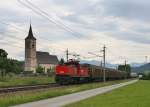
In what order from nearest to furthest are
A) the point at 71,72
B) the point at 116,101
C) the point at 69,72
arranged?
1. the point at 116,101
2. the point at 69,72
3. the point at 71,72

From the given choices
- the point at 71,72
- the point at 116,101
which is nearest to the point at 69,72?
the point at 71,72

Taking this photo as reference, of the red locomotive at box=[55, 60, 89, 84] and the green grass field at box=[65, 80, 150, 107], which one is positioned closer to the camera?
the green grass field at box=[65, 80, 150, 107]

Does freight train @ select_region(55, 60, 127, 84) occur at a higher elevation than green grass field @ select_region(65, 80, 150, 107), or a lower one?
higher

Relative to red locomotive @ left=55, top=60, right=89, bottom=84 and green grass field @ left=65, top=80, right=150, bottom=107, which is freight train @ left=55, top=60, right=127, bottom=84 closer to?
red locomotive @ left=55, top=60, right=89, bottom=84

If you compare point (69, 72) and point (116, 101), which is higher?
point (69, 72)

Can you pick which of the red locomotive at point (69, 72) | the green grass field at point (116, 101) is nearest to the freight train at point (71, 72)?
the red locomotive at point (69, 72)

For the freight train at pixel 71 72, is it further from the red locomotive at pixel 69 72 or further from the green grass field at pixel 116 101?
the green grass field at pixel 116 101

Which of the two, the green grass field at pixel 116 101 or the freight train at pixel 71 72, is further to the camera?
the freight train at pixel 71 72

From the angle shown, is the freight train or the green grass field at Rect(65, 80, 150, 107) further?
the freight train

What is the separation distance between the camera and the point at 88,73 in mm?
60969

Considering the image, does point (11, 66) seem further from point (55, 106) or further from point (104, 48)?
point (55, 106)

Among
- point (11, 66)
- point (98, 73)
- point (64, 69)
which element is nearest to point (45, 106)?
point (64, 69)

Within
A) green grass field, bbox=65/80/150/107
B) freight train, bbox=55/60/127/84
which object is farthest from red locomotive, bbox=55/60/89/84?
green grass field, bbox=65/80/150/107

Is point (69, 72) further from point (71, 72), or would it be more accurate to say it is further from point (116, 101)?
point (116, 101)
